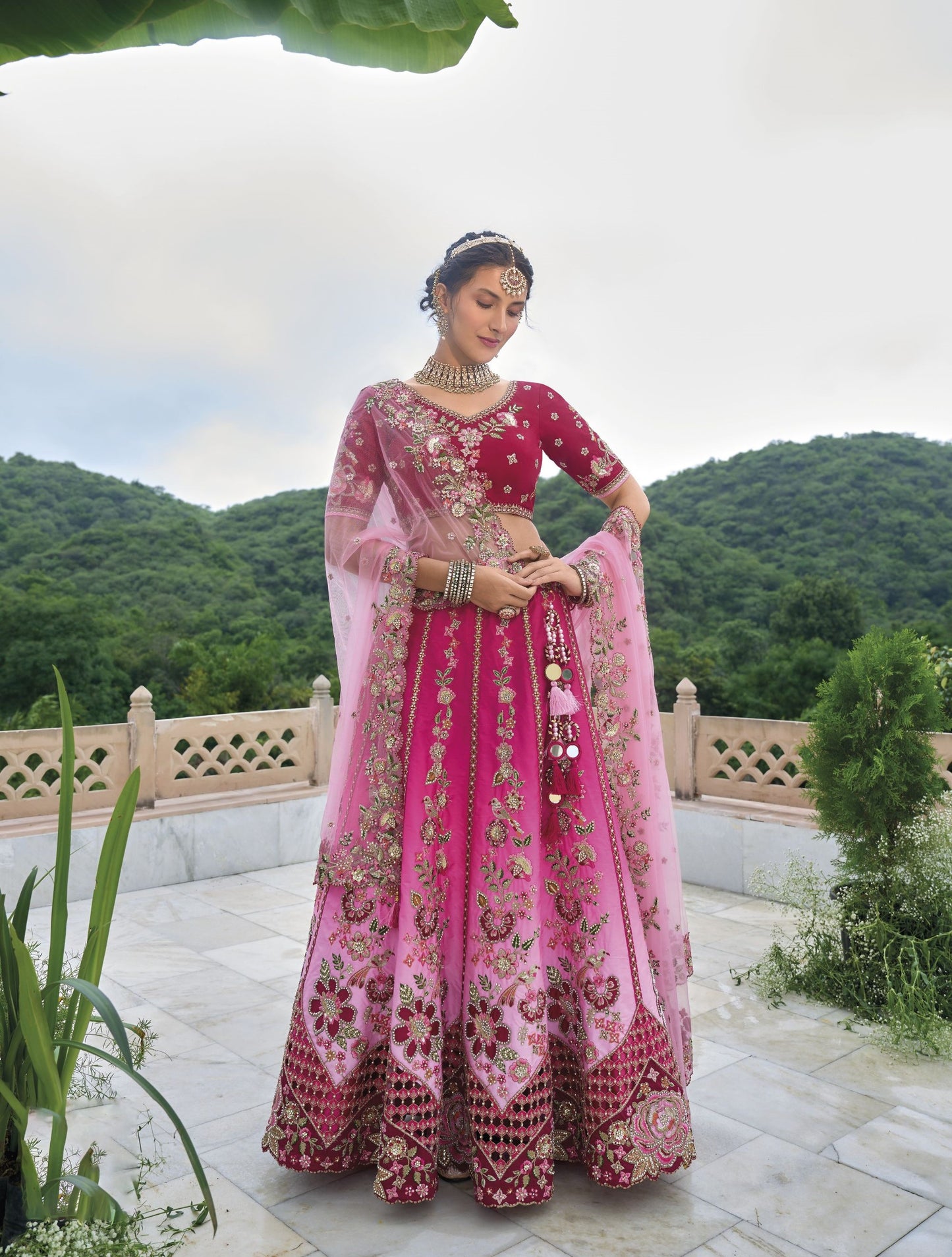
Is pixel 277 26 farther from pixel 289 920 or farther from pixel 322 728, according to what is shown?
pixel 322 728

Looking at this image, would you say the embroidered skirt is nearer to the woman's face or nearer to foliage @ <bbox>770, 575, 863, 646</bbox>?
the woman's face

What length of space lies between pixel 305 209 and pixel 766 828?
416 inches

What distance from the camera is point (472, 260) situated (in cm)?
216

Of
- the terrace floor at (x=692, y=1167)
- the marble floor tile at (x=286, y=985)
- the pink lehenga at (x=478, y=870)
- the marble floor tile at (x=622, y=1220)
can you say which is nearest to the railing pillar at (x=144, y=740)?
the terrace floor at (x=692, y=1167)

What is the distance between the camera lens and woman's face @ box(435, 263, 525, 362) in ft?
7.07

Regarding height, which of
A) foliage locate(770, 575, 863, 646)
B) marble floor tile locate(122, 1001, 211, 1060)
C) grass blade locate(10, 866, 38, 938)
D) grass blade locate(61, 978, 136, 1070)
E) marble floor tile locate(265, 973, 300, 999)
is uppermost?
foliage locate(770, 575, 863, 646)

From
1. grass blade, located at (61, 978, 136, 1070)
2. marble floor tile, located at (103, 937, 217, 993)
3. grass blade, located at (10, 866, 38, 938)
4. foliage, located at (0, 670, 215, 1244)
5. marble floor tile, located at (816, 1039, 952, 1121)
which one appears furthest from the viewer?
marble floor tile, located at (103, 937, 217, 993)

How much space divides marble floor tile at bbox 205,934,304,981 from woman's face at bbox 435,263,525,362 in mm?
2397

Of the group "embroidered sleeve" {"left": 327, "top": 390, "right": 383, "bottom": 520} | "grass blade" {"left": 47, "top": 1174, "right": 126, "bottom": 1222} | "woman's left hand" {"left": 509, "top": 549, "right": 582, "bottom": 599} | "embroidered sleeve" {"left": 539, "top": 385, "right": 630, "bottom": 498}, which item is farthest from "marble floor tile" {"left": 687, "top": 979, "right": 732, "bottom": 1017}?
A: "grass blade" {"left": 47, "top": 1174, "right": 126, "bottom": 1222}

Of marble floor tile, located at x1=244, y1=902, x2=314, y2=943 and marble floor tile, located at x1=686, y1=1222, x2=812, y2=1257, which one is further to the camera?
marble floor tile, located at x1=244, y1=902, x2=314, y2=943

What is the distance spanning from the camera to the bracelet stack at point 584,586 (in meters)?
2.17

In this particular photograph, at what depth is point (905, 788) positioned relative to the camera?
323cm

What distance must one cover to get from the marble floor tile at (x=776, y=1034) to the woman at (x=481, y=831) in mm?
715

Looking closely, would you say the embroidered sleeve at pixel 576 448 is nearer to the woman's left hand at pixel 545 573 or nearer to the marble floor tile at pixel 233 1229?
the woman's left hand at pixel 545 573
